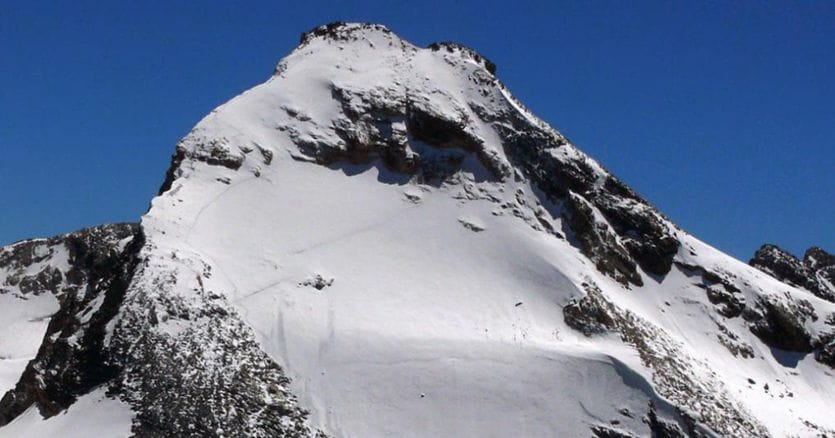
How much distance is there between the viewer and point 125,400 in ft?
88.4

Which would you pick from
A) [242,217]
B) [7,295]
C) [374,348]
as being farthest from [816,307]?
[7,295]

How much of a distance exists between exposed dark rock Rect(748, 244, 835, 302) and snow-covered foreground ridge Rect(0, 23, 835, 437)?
0.73 feet

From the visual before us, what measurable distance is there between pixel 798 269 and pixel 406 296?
32566 mm

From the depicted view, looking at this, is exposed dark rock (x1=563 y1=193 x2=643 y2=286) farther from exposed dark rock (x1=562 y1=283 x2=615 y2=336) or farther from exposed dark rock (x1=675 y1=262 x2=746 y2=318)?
exposed dark rock (x1=562 y1=283 x2=615 y2=336)

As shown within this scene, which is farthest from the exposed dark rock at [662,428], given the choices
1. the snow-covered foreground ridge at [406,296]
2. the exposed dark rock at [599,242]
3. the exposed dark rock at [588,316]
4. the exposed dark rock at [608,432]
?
the exposed dark rock at [599,242]

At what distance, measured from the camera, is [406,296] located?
35844 millimetres

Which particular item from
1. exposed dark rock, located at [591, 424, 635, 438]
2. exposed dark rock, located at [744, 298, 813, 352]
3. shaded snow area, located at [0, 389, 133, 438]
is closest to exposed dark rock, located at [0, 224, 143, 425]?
shaded snow area, located at [0, 389, 133, 438]

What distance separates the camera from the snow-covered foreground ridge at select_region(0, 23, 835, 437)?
2900cm

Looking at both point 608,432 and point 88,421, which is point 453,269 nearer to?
point 608,432

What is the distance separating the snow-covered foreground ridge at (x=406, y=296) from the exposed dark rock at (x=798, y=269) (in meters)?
0.22

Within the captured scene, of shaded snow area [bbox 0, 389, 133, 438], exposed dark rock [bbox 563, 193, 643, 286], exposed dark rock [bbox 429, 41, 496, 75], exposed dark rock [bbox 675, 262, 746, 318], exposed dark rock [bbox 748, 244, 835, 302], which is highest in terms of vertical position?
exposed dark rock [bbox 429, 41, 496, 75]

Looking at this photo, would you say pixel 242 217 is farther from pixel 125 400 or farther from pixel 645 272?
pixel 645 272

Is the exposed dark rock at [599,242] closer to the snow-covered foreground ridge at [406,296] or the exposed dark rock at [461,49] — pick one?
the snow-covered foreground ridge at [406,296]

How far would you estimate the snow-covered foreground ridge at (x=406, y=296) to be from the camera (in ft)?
95.1
